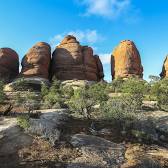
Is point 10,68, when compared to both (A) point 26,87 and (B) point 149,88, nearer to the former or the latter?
(A) point 26,87

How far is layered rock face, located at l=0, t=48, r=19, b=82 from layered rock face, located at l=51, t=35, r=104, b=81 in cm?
625

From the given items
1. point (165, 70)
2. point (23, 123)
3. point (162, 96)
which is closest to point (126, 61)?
point (165, 70)

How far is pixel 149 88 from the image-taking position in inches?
1989

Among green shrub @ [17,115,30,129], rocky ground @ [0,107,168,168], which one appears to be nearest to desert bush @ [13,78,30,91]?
rocky ground @ [0,107,168,168]

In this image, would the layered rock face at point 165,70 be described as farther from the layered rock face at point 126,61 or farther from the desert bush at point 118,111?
the desert bush at point 118,111

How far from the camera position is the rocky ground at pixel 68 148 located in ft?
74.3

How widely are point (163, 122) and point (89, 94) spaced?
32.6 feet

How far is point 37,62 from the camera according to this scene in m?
63.2

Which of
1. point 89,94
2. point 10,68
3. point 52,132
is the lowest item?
point 52,132

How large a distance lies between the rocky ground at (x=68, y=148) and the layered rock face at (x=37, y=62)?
32.7m

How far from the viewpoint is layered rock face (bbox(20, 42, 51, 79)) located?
62.1 metres

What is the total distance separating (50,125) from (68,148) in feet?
13.3

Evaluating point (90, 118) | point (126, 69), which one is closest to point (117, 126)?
point (90, 118)

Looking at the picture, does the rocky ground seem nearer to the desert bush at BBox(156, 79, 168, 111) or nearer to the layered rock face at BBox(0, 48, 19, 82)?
the desert bush at BBox(156, 79, 168, 111)
